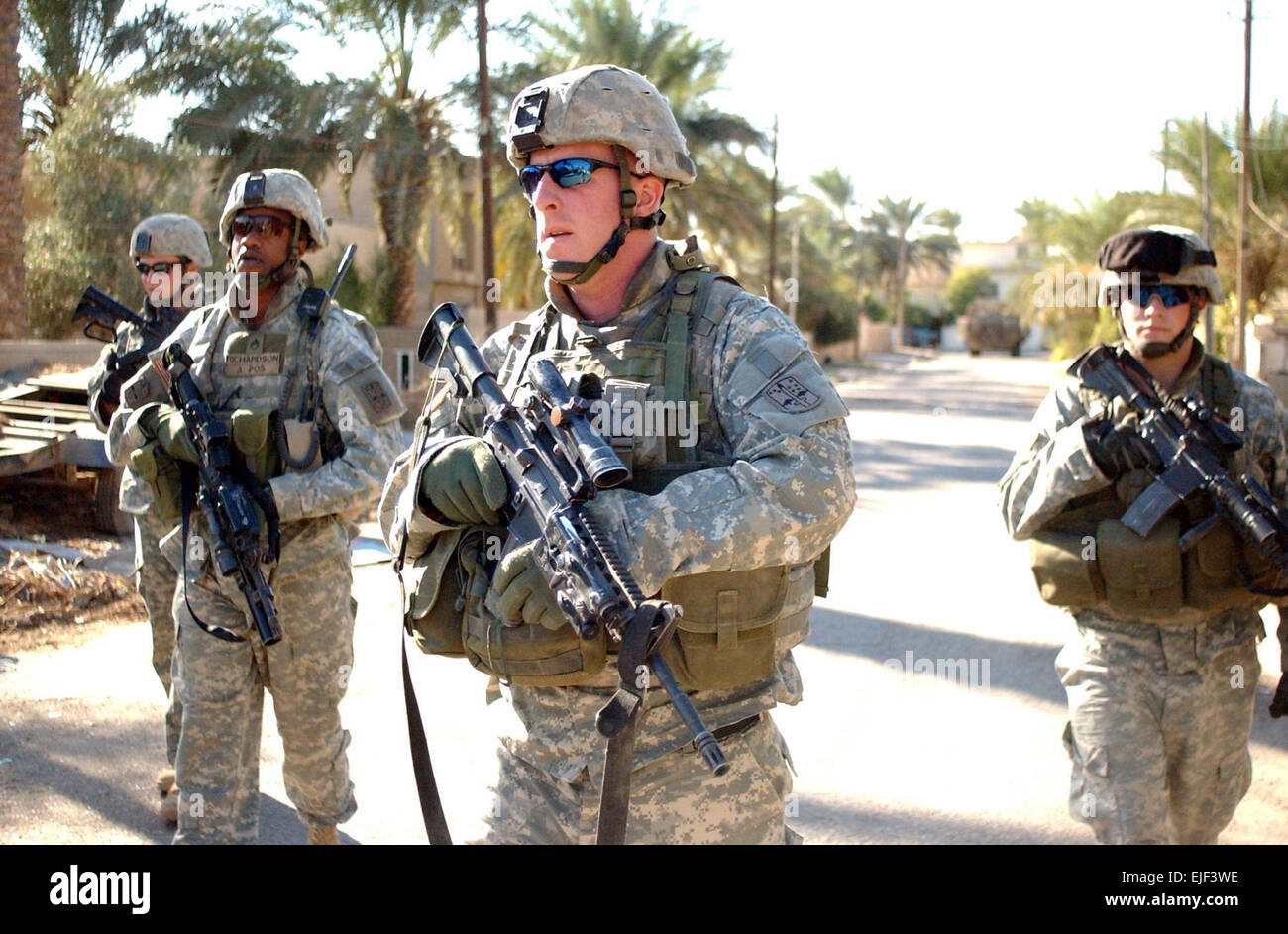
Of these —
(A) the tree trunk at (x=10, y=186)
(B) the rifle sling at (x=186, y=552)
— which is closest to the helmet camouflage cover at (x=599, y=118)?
(B) the rifle sling at (x=186, y=552)

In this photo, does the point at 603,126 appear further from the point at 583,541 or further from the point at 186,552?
the point at 186,552

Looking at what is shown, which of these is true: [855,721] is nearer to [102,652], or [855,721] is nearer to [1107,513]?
[1107,513]

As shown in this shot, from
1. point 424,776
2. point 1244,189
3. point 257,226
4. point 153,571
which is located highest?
point 1244,189

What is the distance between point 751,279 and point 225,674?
1163 inches

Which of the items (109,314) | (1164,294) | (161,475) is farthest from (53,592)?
(1164,294)

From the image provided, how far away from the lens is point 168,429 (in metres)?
3.85

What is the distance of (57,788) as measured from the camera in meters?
4.46

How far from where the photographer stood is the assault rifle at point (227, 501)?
3.64 meters

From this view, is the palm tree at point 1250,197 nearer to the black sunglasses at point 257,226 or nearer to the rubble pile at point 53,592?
the rubble pile at point 53,592

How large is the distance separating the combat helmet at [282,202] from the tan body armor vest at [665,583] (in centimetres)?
176

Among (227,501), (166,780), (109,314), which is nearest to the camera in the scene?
(227,501)

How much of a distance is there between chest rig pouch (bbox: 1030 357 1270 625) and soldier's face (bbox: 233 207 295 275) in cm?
254

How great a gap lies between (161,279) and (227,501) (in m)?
1.83
